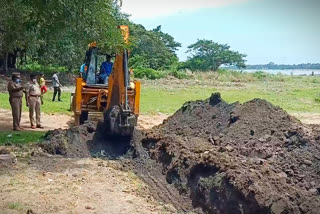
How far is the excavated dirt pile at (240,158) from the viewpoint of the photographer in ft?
24.6

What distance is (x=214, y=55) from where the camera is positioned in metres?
64.0

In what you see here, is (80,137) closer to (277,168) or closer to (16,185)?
(16,185)

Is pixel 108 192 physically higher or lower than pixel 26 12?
lower

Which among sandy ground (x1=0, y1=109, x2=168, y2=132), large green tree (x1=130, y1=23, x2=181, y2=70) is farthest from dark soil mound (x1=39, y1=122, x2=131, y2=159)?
large green tree (x1=130, y1=23, x2=181, y2=70)

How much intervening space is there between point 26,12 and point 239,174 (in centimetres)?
863

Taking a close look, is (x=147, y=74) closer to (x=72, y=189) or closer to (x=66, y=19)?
(x=66, y=19)

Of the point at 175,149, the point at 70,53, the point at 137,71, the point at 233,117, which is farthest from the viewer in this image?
the point at 137,71

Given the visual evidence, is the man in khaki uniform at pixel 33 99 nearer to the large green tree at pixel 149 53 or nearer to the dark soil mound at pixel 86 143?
the dark soil mound at pixel 86 143

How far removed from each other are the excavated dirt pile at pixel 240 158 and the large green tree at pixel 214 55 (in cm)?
5017

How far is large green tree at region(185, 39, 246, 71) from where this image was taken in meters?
63.4

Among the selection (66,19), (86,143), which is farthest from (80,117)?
(66,19)

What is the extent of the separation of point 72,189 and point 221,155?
282cm

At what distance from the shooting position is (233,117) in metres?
11.6

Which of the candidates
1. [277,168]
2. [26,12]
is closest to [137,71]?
[26,12]
